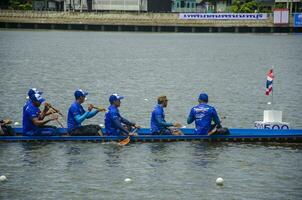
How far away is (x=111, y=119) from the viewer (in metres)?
30.8

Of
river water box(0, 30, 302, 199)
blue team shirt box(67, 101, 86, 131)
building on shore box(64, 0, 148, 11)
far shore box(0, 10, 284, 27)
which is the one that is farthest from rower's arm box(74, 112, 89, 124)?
building on shore box(64, 0, 148, 11)

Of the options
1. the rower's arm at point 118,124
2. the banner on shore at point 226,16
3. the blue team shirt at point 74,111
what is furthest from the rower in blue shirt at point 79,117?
the banner on shore at point 226,16

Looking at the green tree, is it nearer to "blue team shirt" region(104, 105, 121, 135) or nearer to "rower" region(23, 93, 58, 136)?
"blue team shirt" region(104, 105, 121, 135)

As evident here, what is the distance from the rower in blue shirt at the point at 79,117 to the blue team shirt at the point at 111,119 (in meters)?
0.47

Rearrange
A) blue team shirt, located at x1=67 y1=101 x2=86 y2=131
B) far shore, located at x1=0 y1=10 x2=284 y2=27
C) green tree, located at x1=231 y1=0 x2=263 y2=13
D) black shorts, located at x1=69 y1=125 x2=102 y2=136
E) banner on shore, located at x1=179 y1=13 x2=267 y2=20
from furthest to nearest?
1. green tree, located at x1=231 y1=0 x2=263 y2=13
2. far shore, located at x1=0 y1=10 x2=284 y2=27
3. banner on shore, located at x1=179 y1=13 x2=267 y2=20
4. black shorts, located at x1=69 y1=125 x2=102 y2=136
5. blue team shirt, located at x1=67 y1=101 x2=86 y2=131

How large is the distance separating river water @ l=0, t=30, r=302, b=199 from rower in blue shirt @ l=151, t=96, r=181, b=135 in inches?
23.4

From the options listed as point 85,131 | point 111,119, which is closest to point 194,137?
point 111,119

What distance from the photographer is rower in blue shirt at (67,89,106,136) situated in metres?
30.5

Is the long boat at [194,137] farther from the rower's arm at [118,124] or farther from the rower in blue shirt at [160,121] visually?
the rower's arm at [118,124]

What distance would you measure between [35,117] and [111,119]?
9.90 feet

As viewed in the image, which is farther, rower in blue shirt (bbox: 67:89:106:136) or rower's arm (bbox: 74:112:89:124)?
rower in blue shirt (bbox: 67:89:106:136)

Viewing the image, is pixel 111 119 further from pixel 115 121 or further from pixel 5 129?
pixel 5 129

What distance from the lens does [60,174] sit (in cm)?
2681

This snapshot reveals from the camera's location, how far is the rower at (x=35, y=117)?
30297 mm
